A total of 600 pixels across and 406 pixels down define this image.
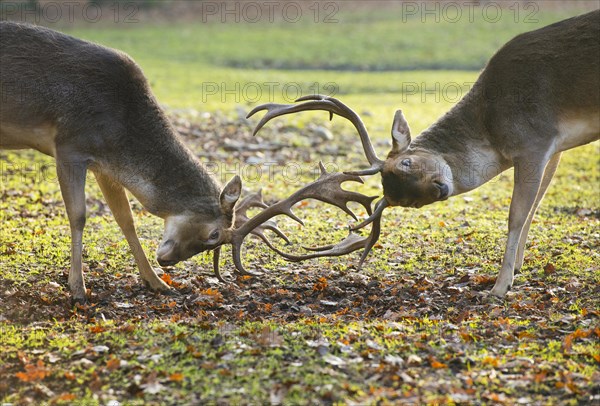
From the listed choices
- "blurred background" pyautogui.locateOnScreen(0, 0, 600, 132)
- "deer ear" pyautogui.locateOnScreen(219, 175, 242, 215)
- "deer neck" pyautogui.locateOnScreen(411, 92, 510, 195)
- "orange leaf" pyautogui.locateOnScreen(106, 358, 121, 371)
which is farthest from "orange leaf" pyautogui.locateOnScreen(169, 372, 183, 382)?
"blurred background" pyautogui.locateOnScreen(0, 0, 600, 132)

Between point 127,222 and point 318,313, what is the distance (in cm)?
244

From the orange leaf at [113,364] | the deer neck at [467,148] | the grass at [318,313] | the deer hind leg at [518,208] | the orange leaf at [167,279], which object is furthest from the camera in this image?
the orange leaf at [167,279]

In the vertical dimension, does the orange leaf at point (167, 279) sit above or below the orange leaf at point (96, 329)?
below

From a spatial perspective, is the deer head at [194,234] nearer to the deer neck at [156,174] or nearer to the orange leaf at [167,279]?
the deer neck at [156,174]

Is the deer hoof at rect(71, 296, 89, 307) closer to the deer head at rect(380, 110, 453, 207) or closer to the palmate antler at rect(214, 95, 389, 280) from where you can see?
the palmate antler at rect(214, 95, 389, 280)

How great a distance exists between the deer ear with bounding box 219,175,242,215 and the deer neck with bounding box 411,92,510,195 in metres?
2.01

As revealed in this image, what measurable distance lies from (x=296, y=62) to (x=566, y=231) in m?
21.9

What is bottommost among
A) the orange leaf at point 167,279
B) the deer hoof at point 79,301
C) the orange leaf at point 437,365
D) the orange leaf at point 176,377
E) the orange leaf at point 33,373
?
the orange leaf at point 167,279

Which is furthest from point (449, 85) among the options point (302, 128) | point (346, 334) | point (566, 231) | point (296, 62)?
point (346, 334)

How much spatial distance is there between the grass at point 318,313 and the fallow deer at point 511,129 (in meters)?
0.70

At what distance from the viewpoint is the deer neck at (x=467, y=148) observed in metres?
8.66

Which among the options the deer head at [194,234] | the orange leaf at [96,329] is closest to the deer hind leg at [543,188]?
the deer head at [194,234]

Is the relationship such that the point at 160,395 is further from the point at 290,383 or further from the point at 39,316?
the point at 39,316

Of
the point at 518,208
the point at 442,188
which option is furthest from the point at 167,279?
the point at 518,208
